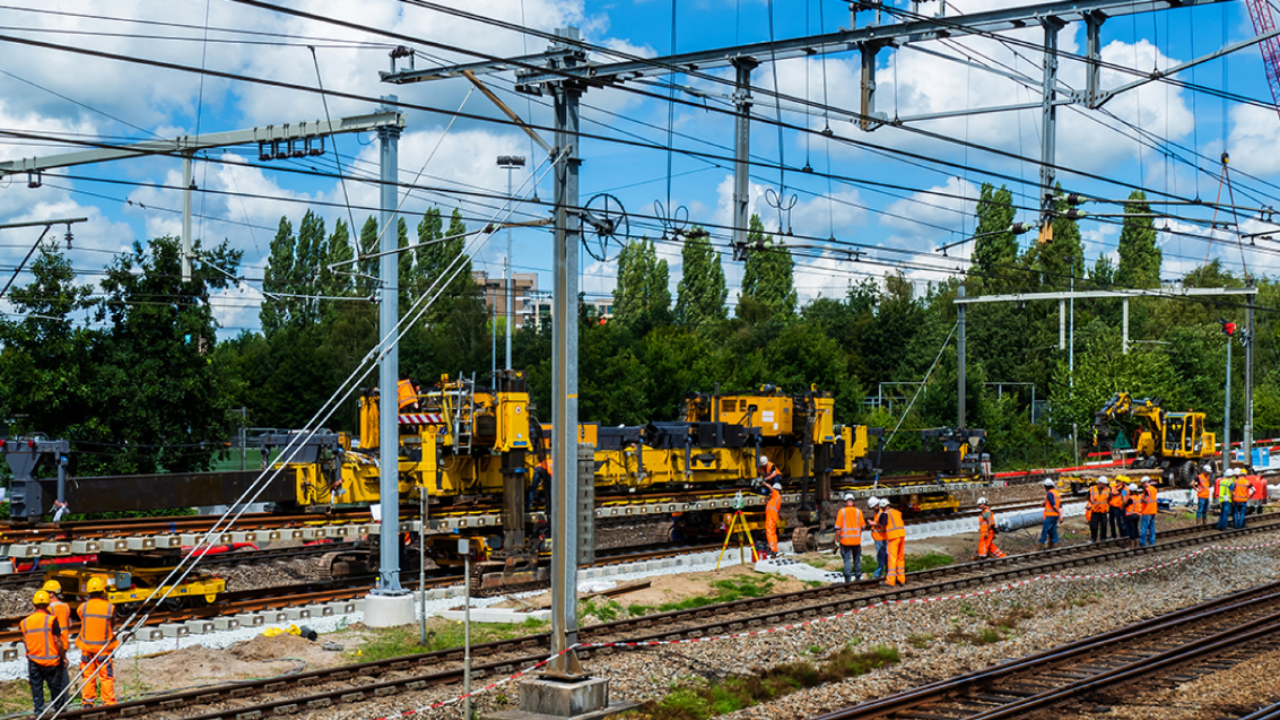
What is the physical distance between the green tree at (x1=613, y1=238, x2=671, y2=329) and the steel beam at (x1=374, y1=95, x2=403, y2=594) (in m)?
59.0

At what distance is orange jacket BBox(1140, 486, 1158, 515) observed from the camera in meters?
26.8

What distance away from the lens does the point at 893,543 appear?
2081 cm

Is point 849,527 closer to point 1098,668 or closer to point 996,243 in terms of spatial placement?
point 1098,668

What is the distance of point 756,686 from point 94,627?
7.43m

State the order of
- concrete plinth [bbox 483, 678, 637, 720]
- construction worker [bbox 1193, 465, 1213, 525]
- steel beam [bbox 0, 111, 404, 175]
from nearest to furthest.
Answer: concrete plinth [bbox 483, 678, 637, 720], steel beam [bbox 0, 111, 404, 175], construction worker [bbox 1193, 465, 1213, 525]

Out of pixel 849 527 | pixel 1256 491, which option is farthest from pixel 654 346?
pixel 849 527

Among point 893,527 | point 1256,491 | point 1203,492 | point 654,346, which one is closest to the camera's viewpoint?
point 893,527

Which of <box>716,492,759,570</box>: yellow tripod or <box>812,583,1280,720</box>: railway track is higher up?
<box>716,492,759,570</box>: yellow tripod

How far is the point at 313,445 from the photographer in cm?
2105

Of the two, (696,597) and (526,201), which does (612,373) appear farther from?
(526,201)

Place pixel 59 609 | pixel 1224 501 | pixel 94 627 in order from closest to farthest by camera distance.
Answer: pixel 59 609, pixel 94 627, pixel 1224 501

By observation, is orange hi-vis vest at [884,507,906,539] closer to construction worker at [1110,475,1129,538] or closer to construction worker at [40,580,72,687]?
construction worker at [1110,475,1129,538]

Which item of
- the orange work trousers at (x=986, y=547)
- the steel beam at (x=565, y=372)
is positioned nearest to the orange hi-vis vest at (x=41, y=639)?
the steel beam at (x=565, y=372)

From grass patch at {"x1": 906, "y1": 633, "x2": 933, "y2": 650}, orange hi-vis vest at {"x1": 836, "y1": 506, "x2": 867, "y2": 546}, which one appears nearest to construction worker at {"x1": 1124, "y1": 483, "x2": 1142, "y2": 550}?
orange hi-vis vest at {"x1": 836, "y1": 506, "x2": 867, "y2": 546}
